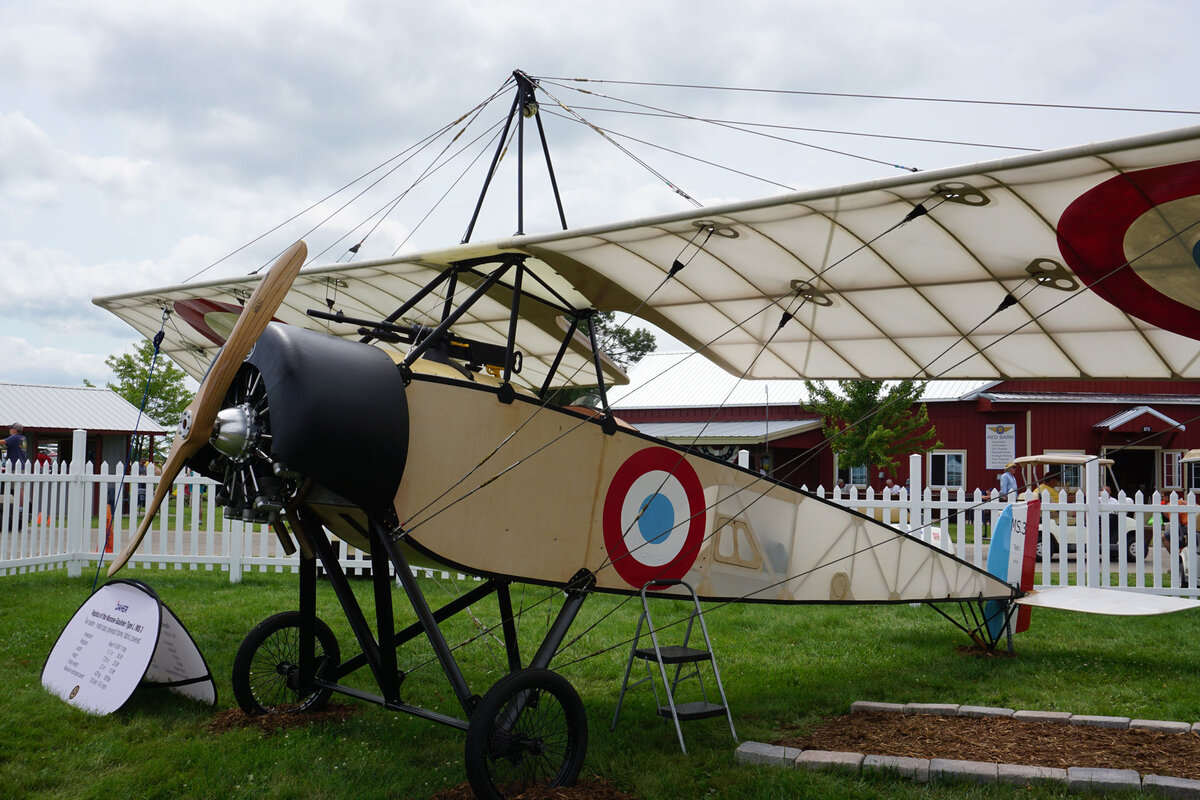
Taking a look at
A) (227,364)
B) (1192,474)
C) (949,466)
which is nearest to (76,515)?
(227,364)

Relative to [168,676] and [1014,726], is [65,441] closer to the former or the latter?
[168,676]

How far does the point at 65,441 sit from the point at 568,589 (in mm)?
27400

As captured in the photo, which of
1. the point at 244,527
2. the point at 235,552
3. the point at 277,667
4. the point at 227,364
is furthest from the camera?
the point at 244,527

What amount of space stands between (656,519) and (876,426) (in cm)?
2128

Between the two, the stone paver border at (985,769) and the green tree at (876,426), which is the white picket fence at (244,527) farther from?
the green tree at (876,426)

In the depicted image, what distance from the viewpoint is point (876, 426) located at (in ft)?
83.6

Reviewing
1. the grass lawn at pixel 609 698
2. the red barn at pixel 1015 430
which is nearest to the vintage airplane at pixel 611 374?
the grass lawn at pixel 609 698

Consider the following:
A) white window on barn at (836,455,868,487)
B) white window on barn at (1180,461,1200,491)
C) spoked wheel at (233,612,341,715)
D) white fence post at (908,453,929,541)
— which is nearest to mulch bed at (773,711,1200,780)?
spoked wheel at (233,612,341,715)

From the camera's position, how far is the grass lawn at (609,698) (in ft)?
14.9

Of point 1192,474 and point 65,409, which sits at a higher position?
point 65,409

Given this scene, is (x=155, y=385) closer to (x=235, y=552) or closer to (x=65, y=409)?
(x=65, y=409)

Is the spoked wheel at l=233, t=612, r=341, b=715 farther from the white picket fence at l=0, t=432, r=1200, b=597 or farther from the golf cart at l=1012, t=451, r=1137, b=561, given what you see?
the white picket fence at l=0, t=432, r=1200, b=597

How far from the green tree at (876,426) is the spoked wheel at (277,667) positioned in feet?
66.2

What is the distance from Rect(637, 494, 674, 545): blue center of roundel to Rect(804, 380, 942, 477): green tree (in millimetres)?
19641
